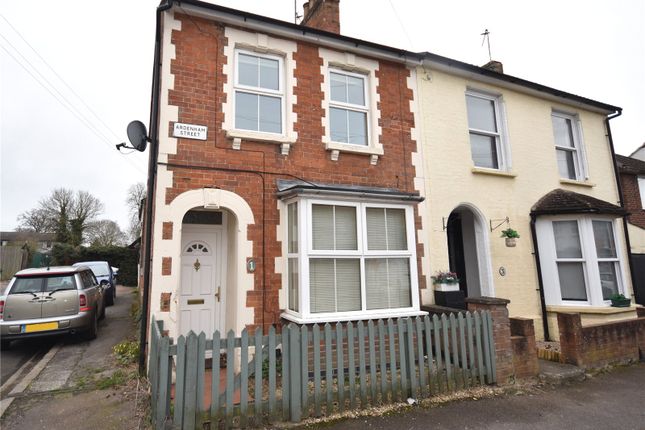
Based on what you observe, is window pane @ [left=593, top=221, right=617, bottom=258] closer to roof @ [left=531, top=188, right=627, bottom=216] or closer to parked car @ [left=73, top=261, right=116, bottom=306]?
roof @ [left=531, top=188, right=627, bottom=216]

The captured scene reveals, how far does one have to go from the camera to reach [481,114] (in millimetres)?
8898

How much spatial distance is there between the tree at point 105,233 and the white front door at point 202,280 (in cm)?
3860

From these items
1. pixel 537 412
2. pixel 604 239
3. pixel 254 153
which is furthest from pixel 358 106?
pixel 604 239

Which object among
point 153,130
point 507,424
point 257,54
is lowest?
point 507,424

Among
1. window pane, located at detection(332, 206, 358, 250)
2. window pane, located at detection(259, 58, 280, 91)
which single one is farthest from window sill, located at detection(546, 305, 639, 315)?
window pane, located at detection(259, 58, 280, 91)

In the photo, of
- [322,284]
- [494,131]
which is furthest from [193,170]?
[494,131]

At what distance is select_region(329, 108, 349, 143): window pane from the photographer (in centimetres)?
709

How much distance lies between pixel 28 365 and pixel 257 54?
7173 millimetres

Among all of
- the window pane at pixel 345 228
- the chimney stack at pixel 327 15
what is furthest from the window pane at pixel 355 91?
the window pane at pixel 345 228

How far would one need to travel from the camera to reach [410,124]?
776cm

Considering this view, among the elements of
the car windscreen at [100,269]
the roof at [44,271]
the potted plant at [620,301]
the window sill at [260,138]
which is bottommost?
the potted plant at [620,301]

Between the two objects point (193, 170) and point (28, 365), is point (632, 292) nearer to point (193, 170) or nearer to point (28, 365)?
point (193, 170)

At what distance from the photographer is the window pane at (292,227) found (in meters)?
5.97

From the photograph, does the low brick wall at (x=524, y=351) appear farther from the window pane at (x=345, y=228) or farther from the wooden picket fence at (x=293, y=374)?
the window pane at (x=345, y=228)
